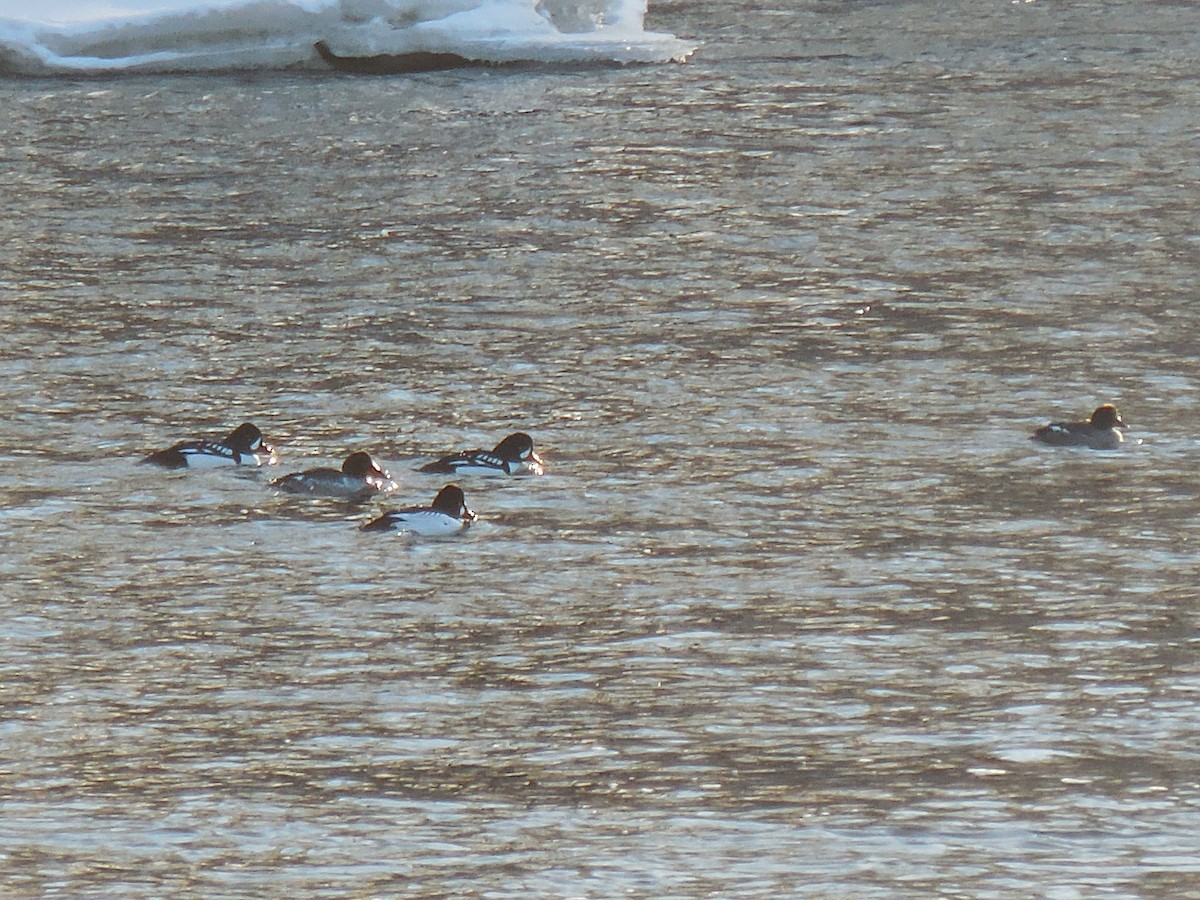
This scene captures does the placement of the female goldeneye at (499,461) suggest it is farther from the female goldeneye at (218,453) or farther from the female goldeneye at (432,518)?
the female goldeneye at (218,453)

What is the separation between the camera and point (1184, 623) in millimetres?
8914

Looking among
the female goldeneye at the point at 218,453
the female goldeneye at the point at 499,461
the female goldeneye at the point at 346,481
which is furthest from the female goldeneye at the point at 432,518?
the female goldeneye at the point at 218,453

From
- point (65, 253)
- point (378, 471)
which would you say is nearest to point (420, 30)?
point (65, 253)

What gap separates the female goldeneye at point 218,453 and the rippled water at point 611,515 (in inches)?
4.2

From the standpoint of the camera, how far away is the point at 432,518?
10.2 meters

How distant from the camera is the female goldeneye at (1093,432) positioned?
11.3 metres

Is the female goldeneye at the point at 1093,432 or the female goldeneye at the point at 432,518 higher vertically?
the female goldeneye at the point at 1093,432

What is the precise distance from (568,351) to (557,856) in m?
6.80

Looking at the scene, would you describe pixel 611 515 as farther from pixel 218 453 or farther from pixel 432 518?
pixel 218 453

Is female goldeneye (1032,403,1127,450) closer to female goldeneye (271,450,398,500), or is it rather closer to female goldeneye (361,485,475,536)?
Answer: female goldeneye (361,485,475,536)

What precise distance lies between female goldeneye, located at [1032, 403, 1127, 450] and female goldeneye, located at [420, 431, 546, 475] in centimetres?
262

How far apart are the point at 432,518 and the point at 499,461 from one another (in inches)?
30.5

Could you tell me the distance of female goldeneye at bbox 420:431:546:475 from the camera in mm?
10789

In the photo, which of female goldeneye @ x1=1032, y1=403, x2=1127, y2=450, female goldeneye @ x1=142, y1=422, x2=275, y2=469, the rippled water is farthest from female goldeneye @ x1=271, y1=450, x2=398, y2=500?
female goldeneye @ x1=1032, y1=403, x2=1127, y2=450
